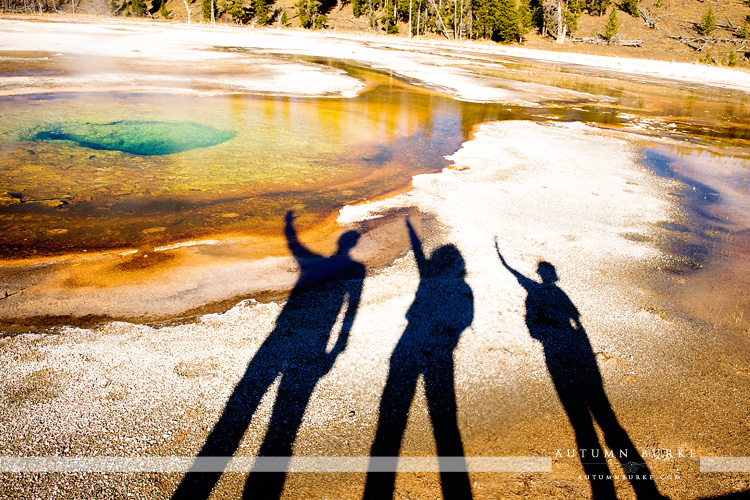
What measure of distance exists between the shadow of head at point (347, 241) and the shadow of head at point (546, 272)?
2.17 metres

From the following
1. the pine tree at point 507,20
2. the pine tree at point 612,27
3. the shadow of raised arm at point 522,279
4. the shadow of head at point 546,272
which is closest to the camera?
the shadow of raised arm at point 522,279

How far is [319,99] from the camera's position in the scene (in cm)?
1399

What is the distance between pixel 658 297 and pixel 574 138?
760 cm

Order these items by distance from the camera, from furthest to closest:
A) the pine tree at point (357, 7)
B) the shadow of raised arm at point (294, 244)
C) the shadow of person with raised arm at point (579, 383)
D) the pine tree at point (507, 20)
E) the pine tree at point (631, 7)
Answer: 1. the pine tree at point (357, 7)
2. the pine tree at point (631, 7)
3. the pine tree at point (507, 20)
4. the shadow of raised arm at point (294, 244)
5. the shadow of person with raised arm at point (579, 383)

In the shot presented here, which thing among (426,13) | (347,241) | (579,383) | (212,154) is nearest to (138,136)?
(212,154)

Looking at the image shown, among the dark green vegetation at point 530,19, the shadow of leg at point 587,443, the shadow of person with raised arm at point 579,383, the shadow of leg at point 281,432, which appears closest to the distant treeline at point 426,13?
the dark green vegetation at point 530,19

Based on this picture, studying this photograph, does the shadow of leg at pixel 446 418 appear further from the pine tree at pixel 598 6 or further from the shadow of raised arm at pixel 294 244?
the pine tree at pixel 598 6

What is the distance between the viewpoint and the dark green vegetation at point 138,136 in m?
8.48

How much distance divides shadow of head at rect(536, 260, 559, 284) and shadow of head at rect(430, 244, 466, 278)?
831 millimetres

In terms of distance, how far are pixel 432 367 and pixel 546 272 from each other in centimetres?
210

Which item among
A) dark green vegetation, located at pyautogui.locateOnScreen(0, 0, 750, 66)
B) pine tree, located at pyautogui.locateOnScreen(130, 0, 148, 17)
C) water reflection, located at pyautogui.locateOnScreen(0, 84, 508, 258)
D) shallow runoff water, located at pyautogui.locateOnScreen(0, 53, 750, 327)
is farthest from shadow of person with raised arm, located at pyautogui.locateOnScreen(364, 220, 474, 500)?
pine tree, located at pyautogui.locateOnScreen(130, 0, 148, 17)

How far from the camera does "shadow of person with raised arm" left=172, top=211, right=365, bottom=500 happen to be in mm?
2479

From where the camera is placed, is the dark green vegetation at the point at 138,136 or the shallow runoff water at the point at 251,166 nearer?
the shallow runoff water at the point at 251,166

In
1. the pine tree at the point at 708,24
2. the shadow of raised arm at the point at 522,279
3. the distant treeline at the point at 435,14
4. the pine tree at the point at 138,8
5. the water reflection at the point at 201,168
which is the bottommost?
the shadow of raised arm at the point at 522,279
